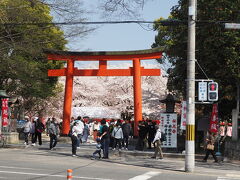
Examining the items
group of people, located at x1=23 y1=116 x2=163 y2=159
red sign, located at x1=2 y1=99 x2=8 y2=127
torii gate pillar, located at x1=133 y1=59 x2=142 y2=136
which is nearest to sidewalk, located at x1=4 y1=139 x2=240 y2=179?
group of people, located at x1=23 y1=116 x2=163 y2=159

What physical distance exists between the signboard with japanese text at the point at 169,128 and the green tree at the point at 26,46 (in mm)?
7011

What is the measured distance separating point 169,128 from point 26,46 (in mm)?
8754

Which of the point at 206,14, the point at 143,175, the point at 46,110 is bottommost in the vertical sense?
the point at 143,175

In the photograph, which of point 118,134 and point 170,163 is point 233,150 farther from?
point 118,134

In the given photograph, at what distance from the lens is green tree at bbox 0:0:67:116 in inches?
843

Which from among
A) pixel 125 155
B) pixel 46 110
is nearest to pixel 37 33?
pixel 125 155

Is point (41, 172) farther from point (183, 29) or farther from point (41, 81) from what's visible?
point (41, 81)

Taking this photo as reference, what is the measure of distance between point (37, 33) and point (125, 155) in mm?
7909

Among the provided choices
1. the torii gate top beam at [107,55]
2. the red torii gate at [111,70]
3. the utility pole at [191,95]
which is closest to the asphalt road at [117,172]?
the utility pole at [191,95]

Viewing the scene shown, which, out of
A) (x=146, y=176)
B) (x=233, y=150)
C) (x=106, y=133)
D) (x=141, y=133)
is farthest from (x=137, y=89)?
(x=146, y=176)

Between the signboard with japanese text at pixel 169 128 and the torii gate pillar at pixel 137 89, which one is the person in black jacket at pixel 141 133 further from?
the torii gate pillar at pixel 137 89

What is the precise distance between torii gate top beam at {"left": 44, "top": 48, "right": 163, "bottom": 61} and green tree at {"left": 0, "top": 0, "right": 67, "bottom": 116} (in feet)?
3.23

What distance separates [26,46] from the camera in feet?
70.6

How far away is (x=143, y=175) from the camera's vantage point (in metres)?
14.3
